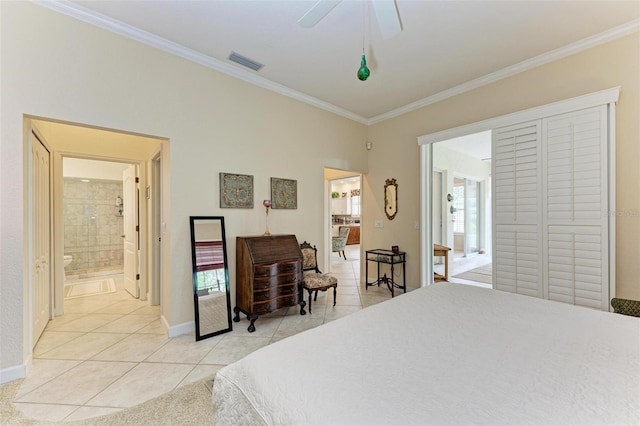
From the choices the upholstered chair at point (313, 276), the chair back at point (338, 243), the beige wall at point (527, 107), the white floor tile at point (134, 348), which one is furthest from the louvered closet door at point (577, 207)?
the chair back at point (338, 243)

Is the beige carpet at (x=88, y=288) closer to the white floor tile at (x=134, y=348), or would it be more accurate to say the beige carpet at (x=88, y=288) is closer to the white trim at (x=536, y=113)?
the white floor tile at (x=134, y=348)

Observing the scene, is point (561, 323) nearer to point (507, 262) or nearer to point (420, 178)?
point (507, 262)

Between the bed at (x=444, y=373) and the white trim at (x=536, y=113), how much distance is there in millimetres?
2245

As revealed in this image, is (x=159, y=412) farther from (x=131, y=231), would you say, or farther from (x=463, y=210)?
(x=463, y=210)

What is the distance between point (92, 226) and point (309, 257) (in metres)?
5.51

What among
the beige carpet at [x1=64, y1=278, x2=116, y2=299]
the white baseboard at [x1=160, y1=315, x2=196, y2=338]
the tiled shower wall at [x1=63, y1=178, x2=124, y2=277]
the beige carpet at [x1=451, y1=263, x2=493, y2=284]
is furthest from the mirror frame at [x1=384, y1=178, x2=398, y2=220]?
the tiled shower wall at [x1=63, y1=178, x2=124, y2=277]

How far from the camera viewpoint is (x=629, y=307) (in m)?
1.82

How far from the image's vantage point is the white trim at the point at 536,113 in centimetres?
254

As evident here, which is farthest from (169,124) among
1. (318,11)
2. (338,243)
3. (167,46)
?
(338,243)

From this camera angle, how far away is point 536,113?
9.62 feet

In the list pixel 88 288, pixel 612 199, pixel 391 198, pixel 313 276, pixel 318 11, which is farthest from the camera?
pixel 88 288

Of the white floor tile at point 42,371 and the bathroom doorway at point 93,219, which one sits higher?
the bathroom doorway at point 93,219

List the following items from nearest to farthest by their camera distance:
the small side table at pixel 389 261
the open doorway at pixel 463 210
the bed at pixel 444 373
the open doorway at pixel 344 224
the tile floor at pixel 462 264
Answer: the bed at pixel 444 373
the small side table at pixel 389 261
the tile floor at pixel 462 264
the open doorway at pixel 463 210
the open doorway at pixel 344 224

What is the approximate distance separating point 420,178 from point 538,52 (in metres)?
1.87
